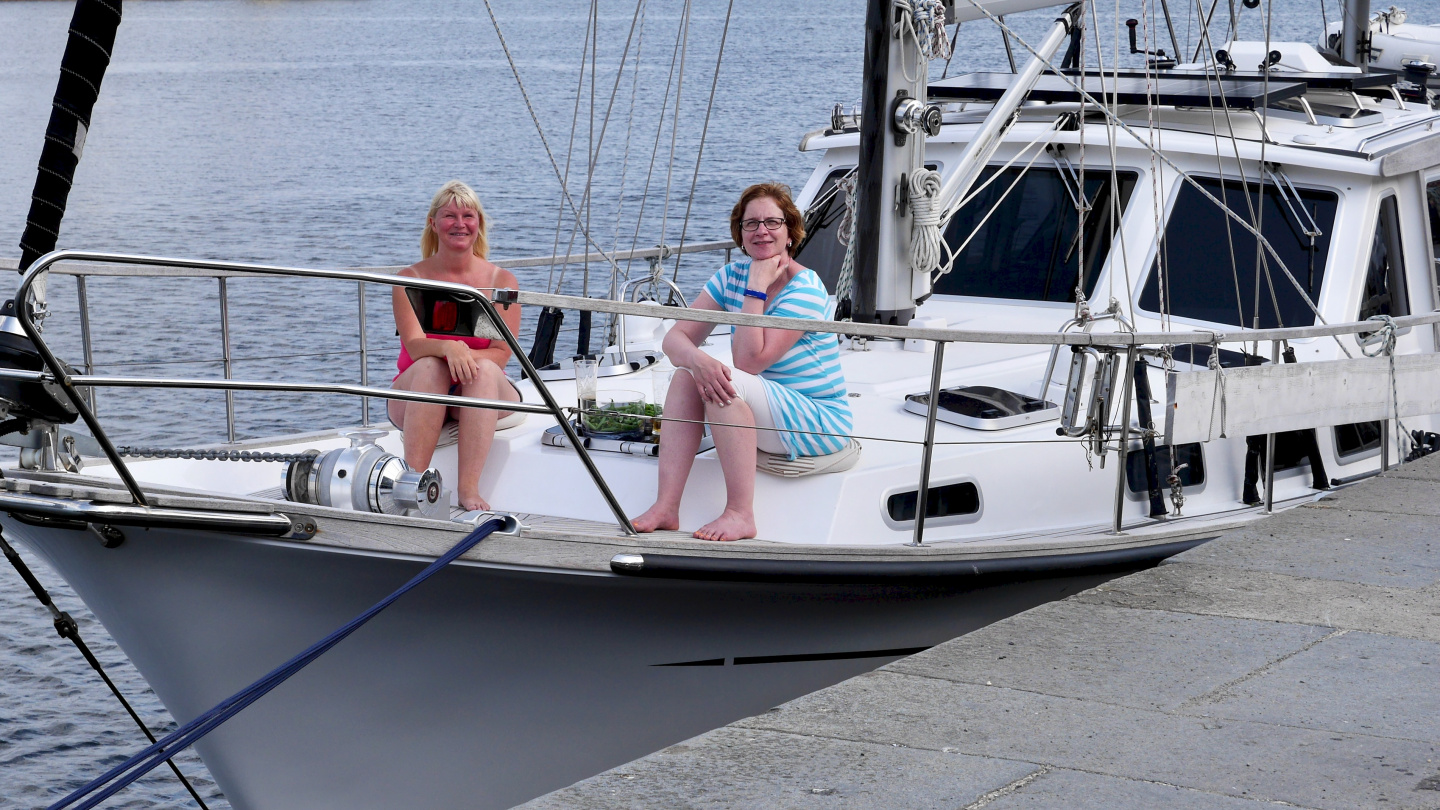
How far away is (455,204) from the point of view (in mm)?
4684

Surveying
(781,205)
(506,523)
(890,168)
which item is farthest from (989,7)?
(506,523)

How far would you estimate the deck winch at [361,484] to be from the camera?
4.05 m

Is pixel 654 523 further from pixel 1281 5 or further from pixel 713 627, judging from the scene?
pixel 1281 5

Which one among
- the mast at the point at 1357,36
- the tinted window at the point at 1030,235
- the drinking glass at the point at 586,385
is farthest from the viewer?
the mast at the point at 1357,36

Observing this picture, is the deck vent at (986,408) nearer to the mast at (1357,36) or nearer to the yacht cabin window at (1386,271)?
the yacht cabin window at (1386,271)

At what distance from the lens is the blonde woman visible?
4371mm

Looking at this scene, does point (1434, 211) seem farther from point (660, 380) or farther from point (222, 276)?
point (222, 276)

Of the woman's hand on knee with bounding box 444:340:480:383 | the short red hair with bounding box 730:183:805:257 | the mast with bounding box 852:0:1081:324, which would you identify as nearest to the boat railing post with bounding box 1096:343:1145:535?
the mast with bounding box 852:0:1081:324

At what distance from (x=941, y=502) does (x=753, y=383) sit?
2.65 ft

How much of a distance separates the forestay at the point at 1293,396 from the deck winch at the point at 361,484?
2.12 metres

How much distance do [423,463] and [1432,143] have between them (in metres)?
4.28

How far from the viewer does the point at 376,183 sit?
2234 cm

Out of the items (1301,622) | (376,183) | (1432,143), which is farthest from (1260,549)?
(376,183)

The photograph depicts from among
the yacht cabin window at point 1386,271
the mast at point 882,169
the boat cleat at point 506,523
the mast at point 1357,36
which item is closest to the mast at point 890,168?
the mast at point 882,169
